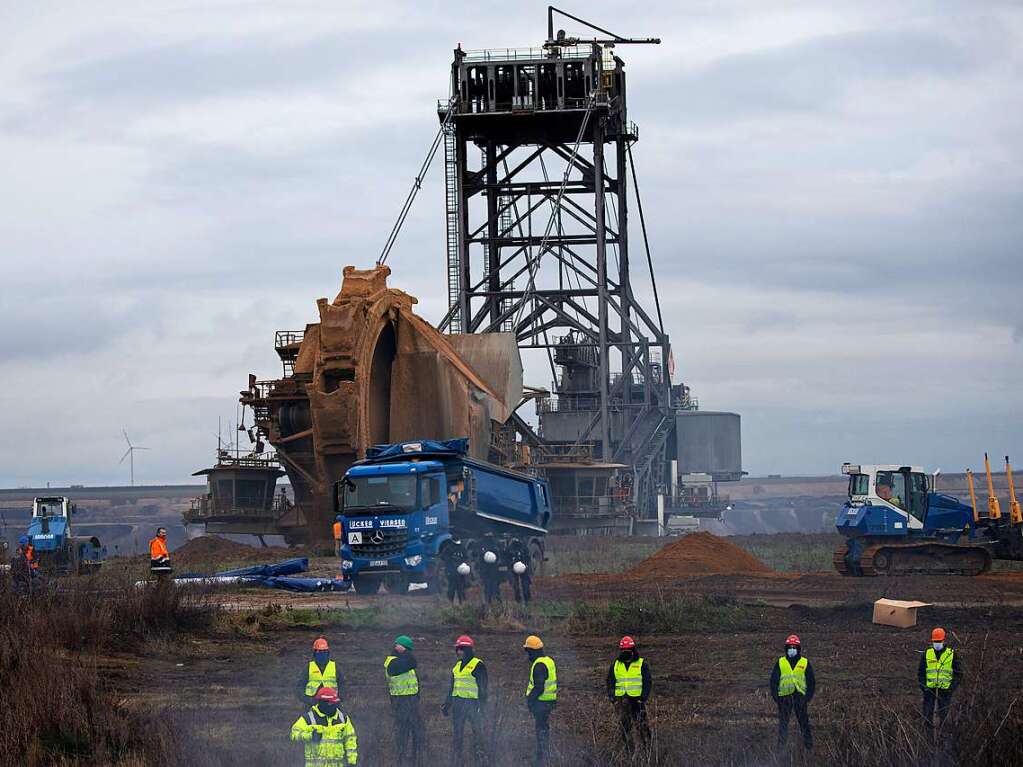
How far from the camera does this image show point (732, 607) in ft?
89.0

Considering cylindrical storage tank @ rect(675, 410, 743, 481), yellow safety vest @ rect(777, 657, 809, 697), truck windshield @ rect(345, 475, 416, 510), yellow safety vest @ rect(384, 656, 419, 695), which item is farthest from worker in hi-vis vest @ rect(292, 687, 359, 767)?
cylindrical storage tank @ rect(675, 410, 743, 481)

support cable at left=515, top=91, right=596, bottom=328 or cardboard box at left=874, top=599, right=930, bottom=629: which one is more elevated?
support cable at left=515, top=91, right=596, bottom=328

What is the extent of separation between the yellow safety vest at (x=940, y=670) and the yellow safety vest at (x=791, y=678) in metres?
1.36

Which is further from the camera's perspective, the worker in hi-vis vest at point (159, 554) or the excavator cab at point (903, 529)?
the excavator cab at point (903, 529)

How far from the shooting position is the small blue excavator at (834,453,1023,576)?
35.0 meters

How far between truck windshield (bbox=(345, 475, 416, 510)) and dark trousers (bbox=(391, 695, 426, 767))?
1501 cm

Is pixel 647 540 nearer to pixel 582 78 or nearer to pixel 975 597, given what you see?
pixel 582 78

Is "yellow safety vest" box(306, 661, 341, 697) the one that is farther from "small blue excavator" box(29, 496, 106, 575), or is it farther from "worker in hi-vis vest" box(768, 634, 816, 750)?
"small blue excavator" box(29, 496, 106, 575)

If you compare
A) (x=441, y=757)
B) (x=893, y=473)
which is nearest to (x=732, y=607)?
(x=893, y=473)

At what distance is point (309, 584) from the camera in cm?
3350

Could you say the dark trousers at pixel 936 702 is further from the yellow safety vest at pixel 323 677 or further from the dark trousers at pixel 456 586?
the dark trousers at pixel 456 586

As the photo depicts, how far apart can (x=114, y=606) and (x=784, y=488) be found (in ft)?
577

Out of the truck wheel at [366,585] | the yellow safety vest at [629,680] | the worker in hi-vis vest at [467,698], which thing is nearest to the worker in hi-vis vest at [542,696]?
the worker in hi-vis vest at [467,698]

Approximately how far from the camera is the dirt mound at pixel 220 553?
1783 inches
